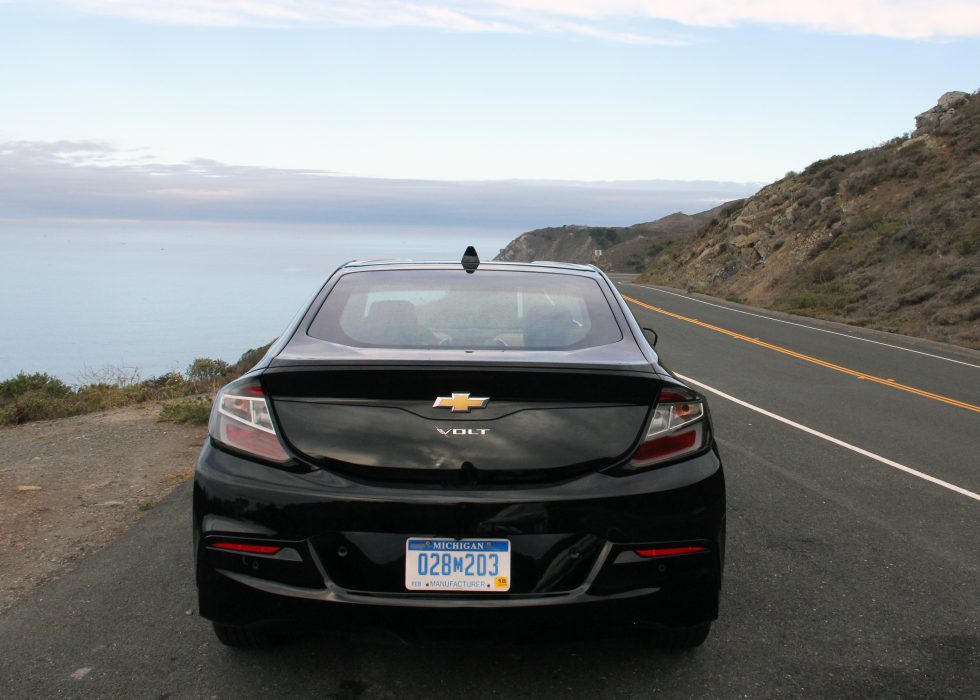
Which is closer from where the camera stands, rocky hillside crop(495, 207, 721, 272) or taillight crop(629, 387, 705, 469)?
taillight crop(629, 387, 705, 469)

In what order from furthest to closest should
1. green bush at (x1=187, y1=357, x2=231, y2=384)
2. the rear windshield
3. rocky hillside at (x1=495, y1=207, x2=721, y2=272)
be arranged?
1. rocky hillside at (x1=495, y1=207, x2=721, y2=272)
2. green bush at (x1=187, y1=357, x2=231, y2=384)
3. the rear windshield

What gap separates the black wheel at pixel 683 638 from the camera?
11.8 feet

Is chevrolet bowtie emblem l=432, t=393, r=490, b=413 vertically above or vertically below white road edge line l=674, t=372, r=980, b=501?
above

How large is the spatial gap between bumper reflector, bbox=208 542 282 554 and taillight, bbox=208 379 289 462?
31 centimetres

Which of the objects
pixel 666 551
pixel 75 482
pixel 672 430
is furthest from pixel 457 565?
pixel 75 482

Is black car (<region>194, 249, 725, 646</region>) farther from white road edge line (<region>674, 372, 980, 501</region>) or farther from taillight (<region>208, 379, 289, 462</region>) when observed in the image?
white road edge line (<region>674, 372, 980, 501</region>)

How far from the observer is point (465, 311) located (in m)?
4.19

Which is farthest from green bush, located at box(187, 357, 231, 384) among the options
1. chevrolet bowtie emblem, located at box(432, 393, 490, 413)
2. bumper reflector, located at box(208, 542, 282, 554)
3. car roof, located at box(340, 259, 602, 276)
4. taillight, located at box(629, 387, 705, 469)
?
taillight, located at box(629, 387, 705, 469)

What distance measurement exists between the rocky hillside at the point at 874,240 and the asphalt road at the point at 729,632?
15.2m

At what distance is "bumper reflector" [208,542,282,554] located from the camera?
10.2ft

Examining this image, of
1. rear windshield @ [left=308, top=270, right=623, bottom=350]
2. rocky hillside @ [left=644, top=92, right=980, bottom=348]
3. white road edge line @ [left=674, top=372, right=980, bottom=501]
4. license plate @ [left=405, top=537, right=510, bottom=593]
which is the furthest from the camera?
rocky hillside @ [left=644, top=92, right=980, bottom=348]

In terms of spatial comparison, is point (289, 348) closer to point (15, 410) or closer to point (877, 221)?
point (15, 410)

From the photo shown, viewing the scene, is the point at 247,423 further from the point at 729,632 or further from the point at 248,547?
the point at 729,632

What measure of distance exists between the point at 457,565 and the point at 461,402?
0.57m
